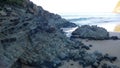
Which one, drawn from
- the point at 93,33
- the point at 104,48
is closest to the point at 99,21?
the point at 93,33

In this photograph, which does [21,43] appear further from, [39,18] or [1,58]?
A: [39,18]

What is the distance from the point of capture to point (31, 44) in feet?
72.6

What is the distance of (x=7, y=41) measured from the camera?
18672 millimetres

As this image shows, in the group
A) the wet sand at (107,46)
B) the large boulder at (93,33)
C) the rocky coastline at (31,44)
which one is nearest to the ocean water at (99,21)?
the large boulder at (93,33)

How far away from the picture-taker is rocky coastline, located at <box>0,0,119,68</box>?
18650 millimetres

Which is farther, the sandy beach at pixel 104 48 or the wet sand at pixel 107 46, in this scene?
the wet sand at pixel 107 46

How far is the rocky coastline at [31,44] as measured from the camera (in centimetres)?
1865

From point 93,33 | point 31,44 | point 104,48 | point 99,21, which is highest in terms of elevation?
point 31,44

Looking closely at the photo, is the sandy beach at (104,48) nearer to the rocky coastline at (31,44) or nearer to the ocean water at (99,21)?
the rocky coastline at (31,44)

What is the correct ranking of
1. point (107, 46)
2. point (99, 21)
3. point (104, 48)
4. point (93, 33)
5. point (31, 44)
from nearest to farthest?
point (31, 44), point (104, 48), point (107, 46), point (93, 33), point (99, 21)

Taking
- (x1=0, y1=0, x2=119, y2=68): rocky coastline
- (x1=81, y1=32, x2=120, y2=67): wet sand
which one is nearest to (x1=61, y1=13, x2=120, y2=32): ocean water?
(x1=81, y1=32, x2=120, y2=67): wet sand

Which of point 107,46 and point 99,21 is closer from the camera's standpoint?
point 107,46

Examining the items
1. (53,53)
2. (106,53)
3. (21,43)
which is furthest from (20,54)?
(106,53)

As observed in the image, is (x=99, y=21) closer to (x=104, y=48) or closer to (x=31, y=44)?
(x=104, y=48)
